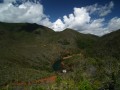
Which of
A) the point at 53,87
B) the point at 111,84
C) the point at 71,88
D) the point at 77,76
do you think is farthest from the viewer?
the point at 77,76

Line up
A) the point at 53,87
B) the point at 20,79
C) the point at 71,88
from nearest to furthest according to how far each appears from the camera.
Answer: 1. the point at 71,88
2. the point at 53,87
3. the point at 20,79

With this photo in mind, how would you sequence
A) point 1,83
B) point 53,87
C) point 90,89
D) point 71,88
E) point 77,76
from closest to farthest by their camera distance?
point 90,89
point 71,88
point 53,87
point 77,76
point 1,83

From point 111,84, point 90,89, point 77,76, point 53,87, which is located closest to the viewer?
point 111,84

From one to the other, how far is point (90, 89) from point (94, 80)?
2572 centimetres

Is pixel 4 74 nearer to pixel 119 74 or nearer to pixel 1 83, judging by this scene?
pixel 1 83

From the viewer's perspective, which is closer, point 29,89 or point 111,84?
point 111,84

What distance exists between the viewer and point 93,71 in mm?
144750

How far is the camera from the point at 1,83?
596 feet

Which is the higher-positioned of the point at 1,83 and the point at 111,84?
the point at 1,83

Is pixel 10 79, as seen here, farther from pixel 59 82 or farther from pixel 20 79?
pixel 59 82

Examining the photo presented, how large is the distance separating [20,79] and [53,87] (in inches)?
2777

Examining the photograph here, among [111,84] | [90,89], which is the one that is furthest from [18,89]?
[111,84]

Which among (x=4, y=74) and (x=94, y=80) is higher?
(x=4, y=74)

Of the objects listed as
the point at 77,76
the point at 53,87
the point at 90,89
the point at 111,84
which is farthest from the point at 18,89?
the point at 111,84
